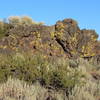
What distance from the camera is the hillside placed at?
8.26 meters

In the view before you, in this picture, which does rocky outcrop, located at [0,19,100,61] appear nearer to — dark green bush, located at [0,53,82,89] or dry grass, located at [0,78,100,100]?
dark green bush, located at [0,53,82,89]

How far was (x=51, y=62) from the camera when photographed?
1192cm

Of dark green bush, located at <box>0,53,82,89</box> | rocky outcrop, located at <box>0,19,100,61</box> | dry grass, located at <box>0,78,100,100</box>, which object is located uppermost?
rocky outcrop, located at <box>0,19,100,61</box>

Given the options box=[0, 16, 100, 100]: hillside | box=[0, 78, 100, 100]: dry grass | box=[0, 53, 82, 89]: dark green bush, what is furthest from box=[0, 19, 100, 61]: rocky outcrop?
box=[0, 78, 100, 100]: dry grass

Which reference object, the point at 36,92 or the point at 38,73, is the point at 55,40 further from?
the point at 36,92

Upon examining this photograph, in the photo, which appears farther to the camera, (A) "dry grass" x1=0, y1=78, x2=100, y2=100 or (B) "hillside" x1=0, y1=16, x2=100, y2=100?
(B) "hillside" x1=0, y1=16, x2=100, y2=100

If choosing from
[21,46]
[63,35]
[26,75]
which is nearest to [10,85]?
[26,75]

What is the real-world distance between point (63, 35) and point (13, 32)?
2.40m

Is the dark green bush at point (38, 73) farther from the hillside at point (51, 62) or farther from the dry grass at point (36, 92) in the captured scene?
the dry grass at point (36, 92)

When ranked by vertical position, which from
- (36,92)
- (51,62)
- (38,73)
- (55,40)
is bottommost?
(36,92)

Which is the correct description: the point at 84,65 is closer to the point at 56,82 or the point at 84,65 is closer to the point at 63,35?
the point at 63,35

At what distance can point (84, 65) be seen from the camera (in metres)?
13.1

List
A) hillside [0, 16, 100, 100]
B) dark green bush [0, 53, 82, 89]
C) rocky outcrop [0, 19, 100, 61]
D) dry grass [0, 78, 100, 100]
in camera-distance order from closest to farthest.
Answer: dry grass [0, 78, 100, 100]
hillside [0, 16, 100, 100]
dark green bush [0, 53, 82, 89]
rocky outcrop [0, 19, 100, 61]

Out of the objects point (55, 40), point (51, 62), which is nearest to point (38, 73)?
point (51, 62)
